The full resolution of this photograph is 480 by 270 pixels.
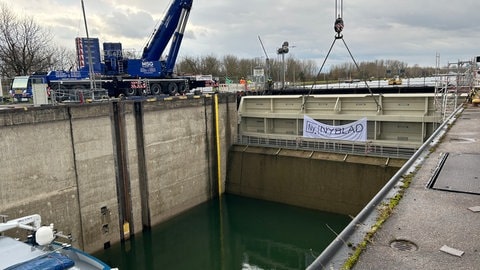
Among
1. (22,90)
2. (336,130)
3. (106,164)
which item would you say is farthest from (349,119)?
(22,90)

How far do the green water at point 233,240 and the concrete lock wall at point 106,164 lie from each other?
80 centimetres

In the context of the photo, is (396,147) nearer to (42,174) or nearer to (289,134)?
(289,134)

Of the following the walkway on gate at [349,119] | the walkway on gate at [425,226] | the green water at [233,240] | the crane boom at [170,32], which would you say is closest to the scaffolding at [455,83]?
the walkway on gate at [349,119]

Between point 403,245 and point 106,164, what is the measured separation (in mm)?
13094

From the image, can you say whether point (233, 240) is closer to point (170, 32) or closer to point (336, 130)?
point (336, 130)

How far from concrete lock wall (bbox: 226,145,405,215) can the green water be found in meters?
0.67

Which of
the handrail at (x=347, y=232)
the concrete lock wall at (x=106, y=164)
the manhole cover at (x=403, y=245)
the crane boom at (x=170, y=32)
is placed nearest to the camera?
the handrail at (x=347, y=232)

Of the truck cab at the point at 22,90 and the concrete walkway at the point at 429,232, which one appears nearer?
the concrete walkway at the point at 429,232

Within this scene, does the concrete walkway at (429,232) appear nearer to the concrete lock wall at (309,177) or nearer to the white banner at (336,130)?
the concrete lock wall at (309,177)

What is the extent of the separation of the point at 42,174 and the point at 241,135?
1235cm

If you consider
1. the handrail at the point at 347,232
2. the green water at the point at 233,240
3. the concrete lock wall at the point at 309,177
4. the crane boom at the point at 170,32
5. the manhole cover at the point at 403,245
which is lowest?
the green water at the point at 233,240

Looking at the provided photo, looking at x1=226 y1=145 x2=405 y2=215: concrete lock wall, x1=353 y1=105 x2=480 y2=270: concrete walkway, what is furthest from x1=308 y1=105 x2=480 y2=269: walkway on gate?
x1=226 y1=145 x2=405 y2=215: concrete lock wall

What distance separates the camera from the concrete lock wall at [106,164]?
12516mm

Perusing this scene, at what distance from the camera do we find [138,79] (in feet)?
75.0
